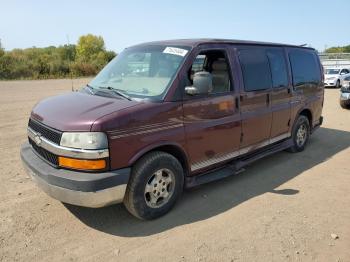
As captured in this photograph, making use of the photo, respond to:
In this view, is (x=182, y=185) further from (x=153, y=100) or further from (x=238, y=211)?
(x=153, y=100)

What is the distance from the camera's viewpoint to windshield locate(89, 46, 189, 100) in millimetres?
4230

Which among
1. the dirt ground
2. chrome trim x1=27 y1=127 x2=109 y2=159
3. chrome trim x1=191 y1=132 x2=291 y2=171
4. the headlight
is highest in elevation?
the headlight

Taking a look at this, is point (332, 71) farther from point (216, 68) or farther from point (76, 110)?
point (76, 110)

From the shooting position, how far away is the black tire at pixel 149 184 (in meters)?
3.86

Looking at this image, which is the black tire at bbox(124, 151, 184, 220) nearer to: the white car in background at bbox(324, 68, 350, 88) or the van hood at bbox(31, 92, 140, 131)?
the van hood at bbox(31, 92, 140, 131)

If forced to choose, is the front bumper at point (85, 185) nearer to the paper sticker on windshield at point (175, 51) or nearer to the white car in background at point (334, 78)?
the paper sticker on windshield at point (175, 51)

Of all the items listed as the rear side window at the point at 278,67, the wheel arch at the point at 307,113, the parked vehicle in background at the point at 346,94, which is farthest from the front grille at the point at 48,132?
the parked vehicle in background at the point at 346,94

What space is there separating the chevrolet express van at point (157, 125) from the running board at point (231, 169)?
0.02 m

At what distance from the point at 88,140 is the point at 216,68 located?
7.85 ft

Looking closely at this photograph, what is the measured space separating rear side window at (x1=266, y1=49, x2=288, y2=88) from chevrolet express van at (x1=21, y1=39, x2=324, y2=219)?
0.07 feet

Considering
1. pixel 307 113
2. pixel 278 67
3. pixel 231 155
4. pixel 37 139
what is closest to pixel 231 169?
pixel 231 155

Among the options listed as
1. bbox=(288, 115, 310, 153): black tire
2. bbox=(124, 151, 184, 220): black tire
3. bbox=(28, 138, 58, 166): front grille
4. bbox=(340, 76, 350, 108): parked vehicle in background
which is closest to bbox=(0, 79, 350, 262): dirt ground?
bbox=(124, 151, 184, 220): black tire

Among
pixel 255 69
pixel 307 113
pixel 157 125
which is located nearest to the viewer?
pixel 157 125

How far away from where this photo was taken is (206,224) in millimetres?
4102
